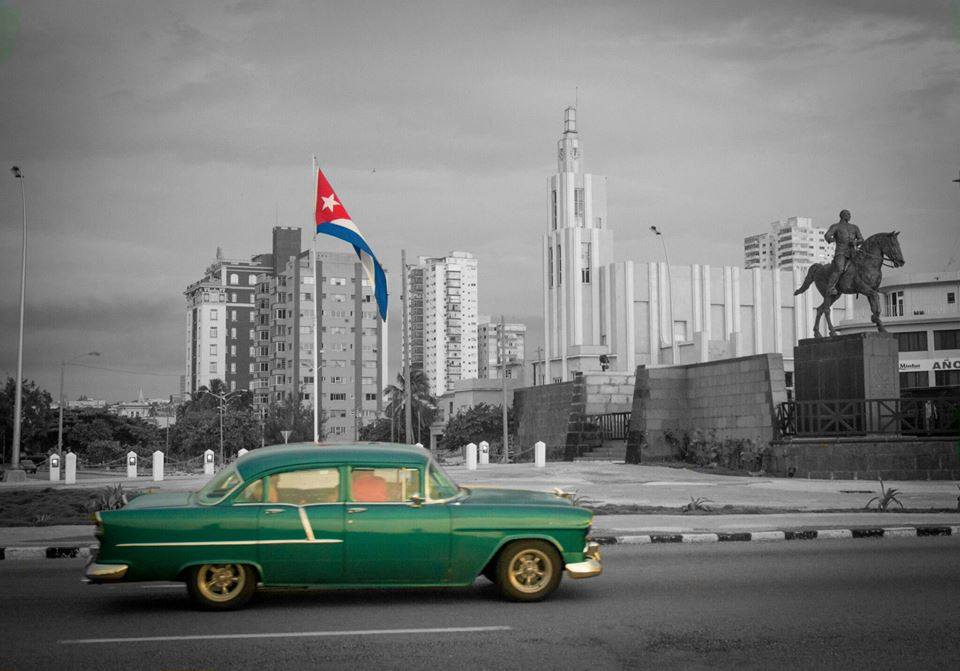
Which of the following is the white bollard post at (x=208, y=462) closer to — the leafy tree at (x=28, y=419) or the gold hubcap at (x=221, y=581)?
the gold hubcap at (x=221, y=581)

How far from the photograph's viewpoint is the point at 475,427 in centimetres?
7606

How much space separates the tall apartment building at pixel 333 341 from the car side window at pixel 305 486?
344ft

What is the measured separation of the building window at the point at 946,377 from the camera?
79438 mm

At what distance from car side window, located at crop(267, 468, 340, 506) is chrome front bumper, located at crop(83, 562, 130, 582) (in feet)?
4.67

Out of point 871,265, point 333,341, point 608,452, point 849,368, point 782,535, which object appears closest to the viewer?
point 782,535

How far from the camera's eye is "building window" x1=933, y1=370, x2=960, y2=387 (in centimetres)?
7944

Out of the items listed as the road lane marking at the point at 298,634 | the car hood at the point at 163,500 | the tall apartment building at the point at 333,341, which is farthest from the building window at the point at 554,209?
the road lane marking at the point at 298,634

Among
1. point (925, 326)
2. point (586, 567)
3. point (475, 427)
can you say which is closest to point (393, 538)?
point (586, 567)

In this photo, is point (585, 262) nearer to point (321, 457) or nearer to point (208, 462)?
point (208, 462)

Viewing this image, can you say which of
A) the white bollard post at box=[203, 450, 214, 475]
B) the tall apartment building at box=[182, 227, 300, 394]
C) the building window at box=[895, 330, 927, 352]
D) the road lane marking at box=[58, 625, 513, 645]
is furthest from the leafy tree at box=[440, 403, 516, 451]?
the tall apartment building at box=[182, 227, 300, 394]

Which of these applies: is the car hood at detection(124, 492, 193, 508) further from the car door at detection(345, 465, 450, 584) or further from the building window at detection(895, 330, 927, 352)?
the building window at detection(895, 330, 927, 352)

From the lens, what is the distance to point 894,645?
7.52 metres

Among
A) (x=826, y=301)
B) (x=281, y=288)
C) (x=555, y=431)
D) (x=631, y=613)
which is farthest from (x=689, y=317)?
(x=631, y=613)

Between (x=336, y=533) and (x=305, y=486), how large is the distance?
0.55m
